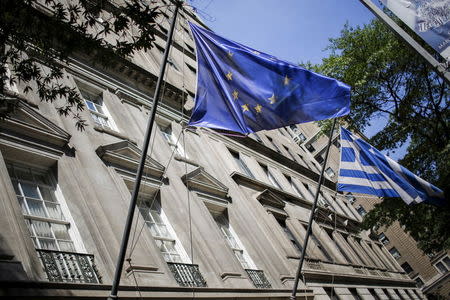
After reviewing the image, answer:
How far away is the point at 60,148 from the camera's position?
10242 millimetres

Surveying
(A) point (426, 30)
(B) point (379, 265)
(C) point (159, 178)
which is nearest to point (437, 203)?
(A) point (426, 30)

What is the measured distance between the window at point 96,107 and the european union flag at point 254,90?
5.68 m

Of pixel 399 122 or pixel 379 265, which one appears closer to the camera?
→ pixel 399 122

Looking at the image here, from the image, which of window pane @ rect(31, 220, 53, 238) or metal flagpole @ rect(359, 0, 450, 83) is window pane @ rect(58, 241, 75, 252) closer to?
window pane @ rect(31, 220, 53, 238)

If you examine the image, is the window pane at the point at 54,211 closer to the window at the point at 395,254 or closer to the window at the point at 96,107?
the window at the point at 96,107

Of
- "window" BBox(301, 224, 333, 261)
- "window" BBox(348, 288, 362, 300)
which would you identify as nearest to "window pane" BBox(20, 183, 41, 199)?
"window" BBox(301, 224, 333, 261)

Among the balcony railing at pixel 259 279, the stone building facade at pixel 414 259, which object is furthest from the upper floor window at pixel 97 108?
the stone building facade at pixel 414 259

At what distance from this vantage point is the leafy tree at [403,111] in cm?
1739

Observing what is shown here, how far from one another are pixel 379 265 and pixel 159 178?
22040mm

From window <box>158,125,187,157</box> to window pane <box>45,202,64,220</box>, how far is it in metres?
7.04

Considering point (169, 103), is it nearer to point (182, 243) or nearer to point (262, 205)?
point (262, 205)

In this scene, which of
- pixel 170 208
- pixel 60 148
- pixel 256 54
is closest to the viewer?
pixel 256 54

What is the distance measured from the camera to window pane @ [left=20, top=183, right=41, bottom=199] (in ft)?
29.3

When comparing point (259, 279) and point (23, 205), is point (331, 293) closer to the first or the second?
point (259, 279)
